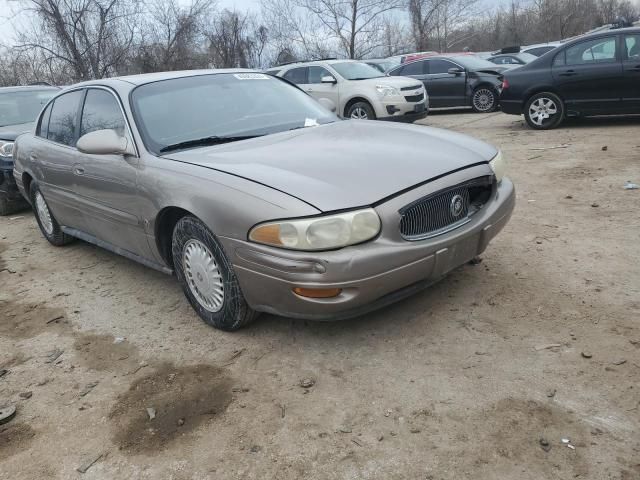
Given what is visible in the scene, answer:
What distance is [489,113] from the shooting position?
1361 centimetres

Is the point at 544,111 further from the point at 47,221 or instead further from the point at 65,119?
the point at 47,221

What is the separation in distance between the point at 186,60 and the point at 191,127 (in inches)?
799

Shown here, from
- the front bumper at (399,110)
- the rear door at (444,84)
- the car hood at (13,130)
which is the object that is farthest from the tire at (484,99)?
the car hood at (13,130)

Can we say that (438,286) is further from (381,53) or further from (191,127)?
(381,53)

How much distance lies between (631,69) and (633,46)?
391 millimetres

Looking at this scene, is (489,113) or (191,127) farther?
(489,113)

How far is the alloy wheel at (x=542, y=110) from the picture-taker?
949 centimetres

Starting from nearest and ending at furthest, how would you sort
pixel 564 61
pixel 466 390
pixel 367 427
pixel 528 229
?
pixel 367 427 < pixel 466 390 < pixel 528 229 < pixel 564 61

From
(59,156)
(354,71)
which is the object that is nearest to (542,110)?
(354,71)

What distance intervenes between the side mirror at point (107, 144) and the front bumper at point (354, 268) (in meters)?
1.17

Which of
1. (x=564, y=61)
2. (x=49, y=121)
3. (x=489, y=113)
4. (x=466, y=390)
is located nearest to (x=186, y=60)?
(x=489, y=113)

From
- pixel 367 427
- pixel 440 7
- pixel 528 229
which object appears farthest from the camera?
pixel 440 7

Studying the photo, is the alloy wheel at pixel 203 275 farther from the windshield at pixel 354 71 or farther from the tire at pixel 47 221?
the windshield at pixel 354 71

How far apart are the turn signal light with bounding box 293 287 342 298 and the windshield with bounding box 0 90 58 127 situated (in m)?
7.17
